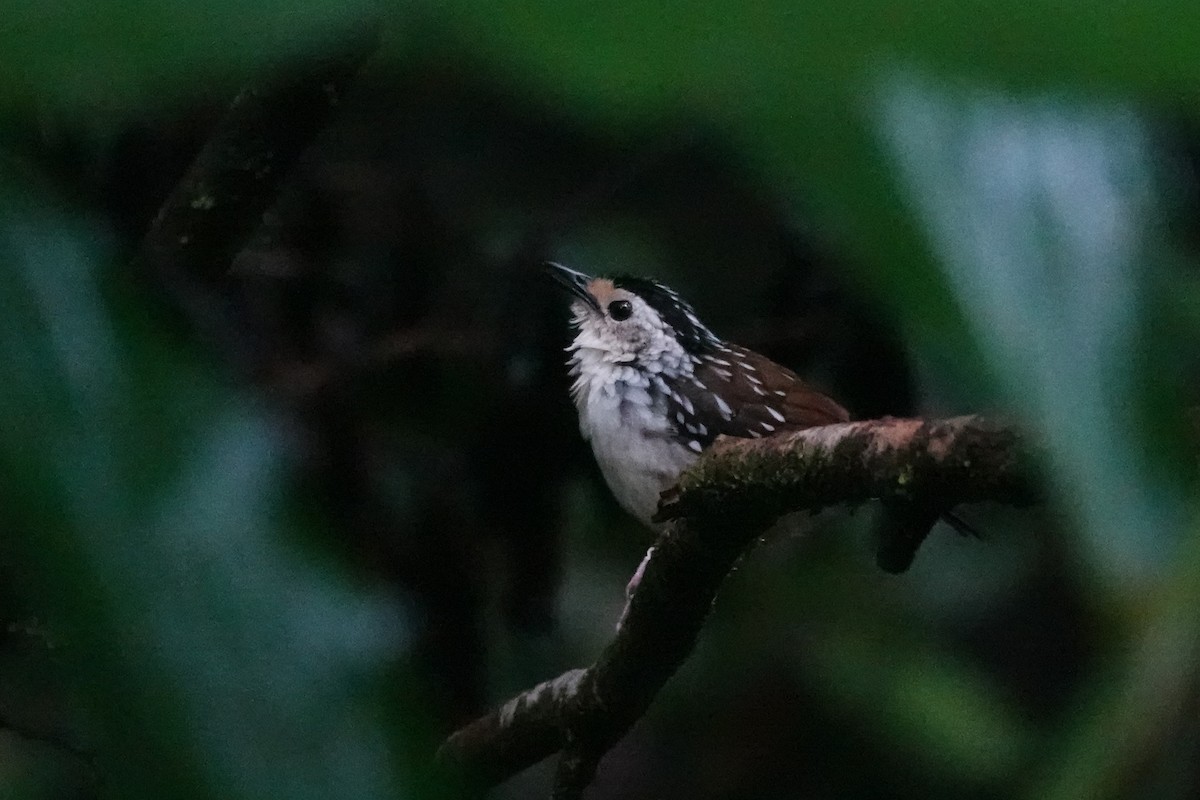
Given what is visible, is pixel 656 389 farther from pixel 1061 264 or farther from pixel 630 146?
pixel 1061 264

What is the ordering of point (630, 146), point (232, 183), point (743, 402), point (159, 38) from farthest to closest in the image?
point (743, 402), point (232, 183), point (630, 146), point (159, 38)

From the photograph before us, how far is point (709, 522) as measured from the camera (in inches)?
50.4

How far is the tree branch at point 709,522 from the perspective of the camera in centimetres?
84

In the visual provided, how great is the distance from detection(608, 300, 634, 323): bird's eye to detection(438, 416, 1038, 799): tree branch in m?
0.58

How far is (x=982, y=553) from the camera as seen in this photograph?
2.26 metres

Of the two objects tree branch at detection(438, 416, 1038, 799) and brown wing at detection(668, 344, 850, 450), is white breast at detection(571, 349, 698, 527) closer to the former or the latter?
brown wing at detection(668, 344, 850, 450)

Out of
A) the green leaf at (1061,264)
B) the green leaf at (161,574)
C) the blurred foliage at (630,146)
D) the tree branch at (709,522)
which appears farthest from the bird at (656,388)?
the green leaf at (1061,264)

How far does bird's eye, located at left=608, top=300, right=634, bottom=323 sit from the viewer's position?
2.12 meters

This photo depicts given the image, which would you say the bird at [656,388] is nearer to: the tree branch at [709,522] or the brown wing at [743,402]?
the brown wing at [743,402]

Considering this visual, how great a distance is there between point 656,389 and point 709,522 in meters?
0.77

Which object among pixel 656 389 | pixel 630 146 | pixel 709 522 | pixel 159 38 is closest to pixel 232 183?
pixel 709 522

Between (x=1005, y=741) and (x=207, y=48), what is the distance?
4.53ft

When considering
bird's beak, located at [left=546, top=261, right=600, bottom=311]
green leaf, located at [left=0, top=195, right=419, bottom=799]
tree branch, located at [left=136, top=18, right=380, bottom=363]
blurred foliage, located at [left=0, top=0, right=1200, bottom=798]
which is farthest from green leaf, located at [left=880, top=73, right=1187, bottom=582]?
bird's beak, located at [left=546, top=261, right=600, bottom=311]

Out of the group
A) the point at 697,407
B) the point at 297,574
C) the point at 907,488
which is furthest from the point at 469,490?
the point at 297,574
